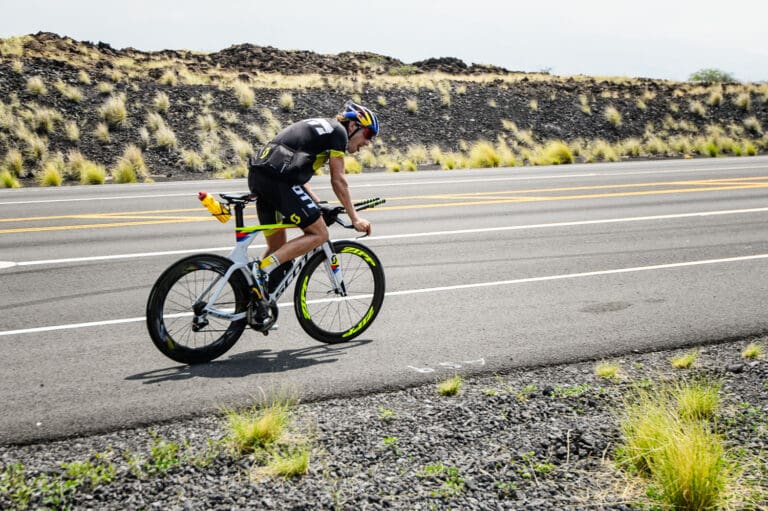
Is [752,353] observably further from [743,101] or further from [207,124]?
[743,101]

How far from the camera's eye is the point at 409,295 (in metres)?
8.91

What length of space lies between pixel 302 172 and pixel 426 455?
A: 2.80m

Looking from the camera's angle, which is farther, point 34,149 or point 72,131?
point 72,131

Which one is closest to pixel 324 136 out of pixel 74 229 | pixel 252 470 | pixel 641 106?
pixel 252 470

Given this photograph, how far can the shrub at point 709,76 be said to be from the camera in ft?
234

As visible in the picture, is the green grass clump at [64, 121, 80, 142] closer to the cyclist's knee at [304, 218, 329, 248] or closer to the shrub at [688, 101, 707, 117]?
the cyclist's knee at [304, 218, 329, 248]

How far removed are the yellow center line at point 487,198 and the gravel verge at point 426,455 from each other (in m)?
9.27

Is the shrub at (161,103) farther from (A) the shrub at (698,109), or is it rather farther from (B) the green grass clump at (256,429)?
(B) the green grass clump at (256,429)

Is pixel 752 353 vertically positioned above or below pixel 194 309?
below

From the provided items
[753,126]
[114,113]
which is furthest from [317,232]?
[753,126]

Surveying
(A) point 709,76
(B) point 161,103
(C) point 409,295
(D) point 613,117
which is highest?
(A) point 709,76

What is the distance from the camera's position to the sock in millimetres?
6594

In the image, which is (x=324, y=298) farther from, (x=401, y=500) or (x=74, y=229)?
(x=74, y=229)

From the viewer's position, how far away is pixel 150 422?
535 centimetres
